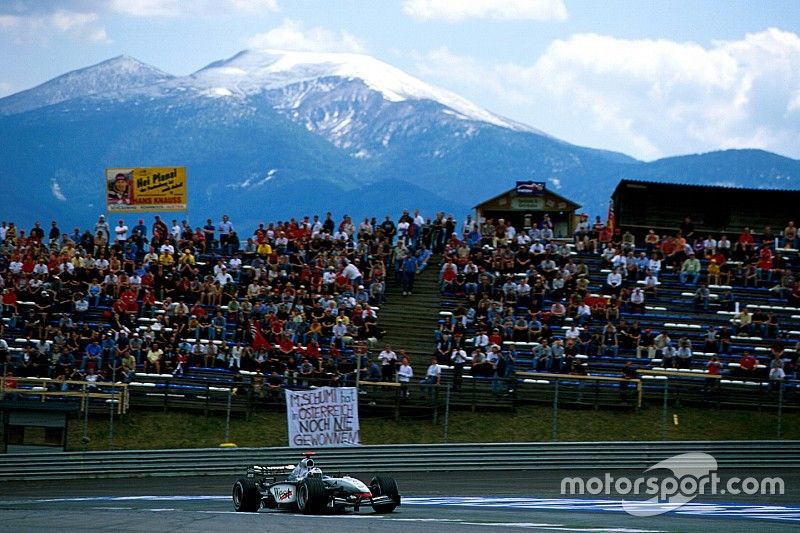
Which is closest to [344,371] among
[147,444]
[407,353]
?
[407,353]

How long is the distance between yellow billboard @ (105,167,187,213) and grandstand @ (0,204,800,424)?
8.92ft

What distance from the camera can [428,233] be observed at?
43188mm

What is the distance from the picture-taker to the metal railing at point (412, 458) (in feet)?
98.0

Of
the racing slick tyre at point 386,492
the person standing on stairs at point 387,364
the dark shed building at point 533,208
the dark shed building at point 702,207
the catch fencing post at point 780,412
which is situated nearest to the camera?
the racing slick tyre at point 386,492

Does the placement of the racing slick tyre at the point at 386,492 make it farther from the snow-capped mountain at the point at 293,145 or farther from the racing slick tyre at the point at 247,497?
the snow-capped mountain at the point at 293,145

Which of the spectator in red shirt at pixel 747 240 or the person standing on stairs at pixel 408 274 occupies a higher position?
the spectator in red shirt at pixel 747 240

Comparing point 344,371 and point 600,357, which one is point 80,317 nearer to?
point 344,371

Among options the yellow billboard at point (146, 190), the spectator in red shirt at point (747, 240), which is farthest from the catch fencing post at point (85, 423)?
the spectator in red shirt at point (747, 240)

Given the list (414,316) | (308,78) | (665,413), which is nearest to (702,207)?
(414,316)

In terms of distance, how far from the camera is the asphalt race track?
18812mm

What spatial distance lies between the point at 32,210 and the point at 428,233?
93.3 m

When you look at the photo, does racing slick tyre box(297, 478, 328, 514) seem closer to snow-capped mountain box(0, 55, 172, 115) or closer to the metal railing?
the metal railing

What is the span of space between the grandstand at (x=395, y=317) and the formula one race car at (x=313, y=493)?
27.7ft

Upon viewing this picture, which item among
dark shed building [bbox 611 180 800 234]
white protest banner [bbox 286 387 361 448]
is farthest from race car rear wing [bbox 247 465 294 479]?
dark shed building [bbox 611 180 800 234]
